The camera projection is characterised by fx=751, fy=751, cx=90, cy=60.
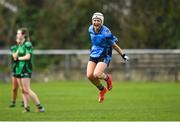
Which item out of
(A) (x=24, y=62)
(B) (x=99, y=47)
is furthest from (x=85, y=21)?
(B) (x=99, y=47)

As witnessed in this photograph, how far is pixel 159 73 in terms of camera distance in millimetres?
Result: 42188

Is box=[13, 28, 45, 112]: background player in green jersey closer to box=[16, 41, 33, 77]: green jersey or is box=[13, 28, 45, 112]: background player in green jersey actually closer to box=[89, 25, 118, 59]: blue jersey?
box=[16, 41, 33, 77]: green jersey

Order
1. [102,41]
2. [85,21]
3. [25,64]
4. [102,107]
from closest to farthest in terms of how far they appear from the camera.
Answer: [102,41] < [25,64] < [102,107] < [85,21]

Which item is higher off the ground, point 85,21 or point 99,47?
point 85,21

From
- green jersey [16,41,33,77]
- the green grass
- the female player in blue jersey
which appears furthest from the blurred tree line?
the female player in blue jersey

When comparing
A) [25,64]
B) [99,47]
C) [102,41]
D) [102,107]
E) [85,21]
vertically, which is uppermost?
[85,21]

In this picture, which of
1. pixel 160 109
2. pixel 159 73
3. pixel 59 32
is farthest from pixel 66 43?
pixel 160 109

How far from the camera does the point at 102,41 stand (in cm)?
1898

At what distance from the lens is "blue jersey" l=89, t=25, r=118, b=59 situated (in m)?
18.9

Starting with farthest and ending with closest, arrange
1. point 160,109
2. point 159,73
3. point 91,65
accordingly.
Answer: point 159,73 < point 160,109 < point 91,65

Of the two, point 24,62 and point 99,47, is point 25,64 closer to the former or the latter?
point 24,62

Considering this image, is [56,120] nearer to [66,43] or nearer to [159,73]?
[159,73]

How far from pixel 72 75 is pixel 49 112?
2274cm

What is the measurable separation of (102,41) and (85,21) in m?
31.3
